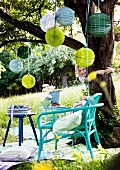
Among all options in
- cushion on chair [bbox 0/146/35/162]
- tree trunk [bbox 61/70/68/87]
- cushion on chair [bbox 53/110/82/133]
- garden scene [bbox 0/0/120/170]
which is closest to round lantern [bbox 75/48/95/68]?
garden scene [bbox 0/0/120/170]

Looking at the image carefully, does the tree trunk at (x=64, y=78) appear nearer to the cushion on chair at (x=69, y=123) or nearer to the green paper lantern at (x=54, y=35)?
the green paper lantern at (x=54, y=35)

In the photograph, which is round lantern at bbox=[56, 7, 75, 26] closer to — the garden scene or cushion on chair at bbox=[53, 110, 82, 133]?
the garden scene

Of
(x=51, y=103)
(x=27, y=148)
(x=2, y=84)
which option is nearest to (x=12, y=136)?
(x=51, y=103)

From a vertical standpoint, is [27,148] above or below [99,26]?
below

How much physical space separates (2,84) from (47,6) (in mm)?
5597

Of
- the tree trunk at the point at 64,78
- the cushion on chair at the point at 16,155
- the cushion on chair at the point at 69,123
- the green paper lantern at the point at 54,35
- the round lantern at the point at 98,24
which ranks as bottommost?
the cushion on chair at the point at 16,155

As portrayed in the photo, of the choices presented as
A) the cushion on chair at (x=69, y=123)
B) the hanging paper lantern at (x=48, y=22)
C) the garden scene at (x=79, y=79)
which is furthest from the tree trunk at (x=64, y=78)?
the cushion on chair at (x=69, y=123)

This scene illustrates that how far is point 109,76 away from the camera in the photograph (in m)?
4.60

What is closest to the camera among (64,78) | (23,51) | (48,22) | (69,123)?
(69,123)

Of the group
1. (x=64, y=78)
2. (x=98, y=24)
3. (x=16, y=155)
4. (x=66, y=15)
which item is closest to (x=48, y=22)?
(x=66, y=15)

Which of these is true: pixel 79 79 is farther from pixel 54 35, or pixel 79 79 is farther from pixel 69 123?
pixel 69 123

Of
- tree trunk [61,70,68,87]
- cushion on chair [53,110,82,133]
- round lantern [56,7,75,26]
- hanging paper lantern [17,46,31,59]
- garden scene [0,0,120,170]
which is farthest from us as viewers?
tree trunk [61,70,68,87]

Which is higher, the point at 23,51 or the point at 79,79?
the point at 23,51

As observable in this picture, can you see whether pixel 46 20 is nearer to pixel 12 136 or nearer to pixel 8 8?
pixel 8 8
